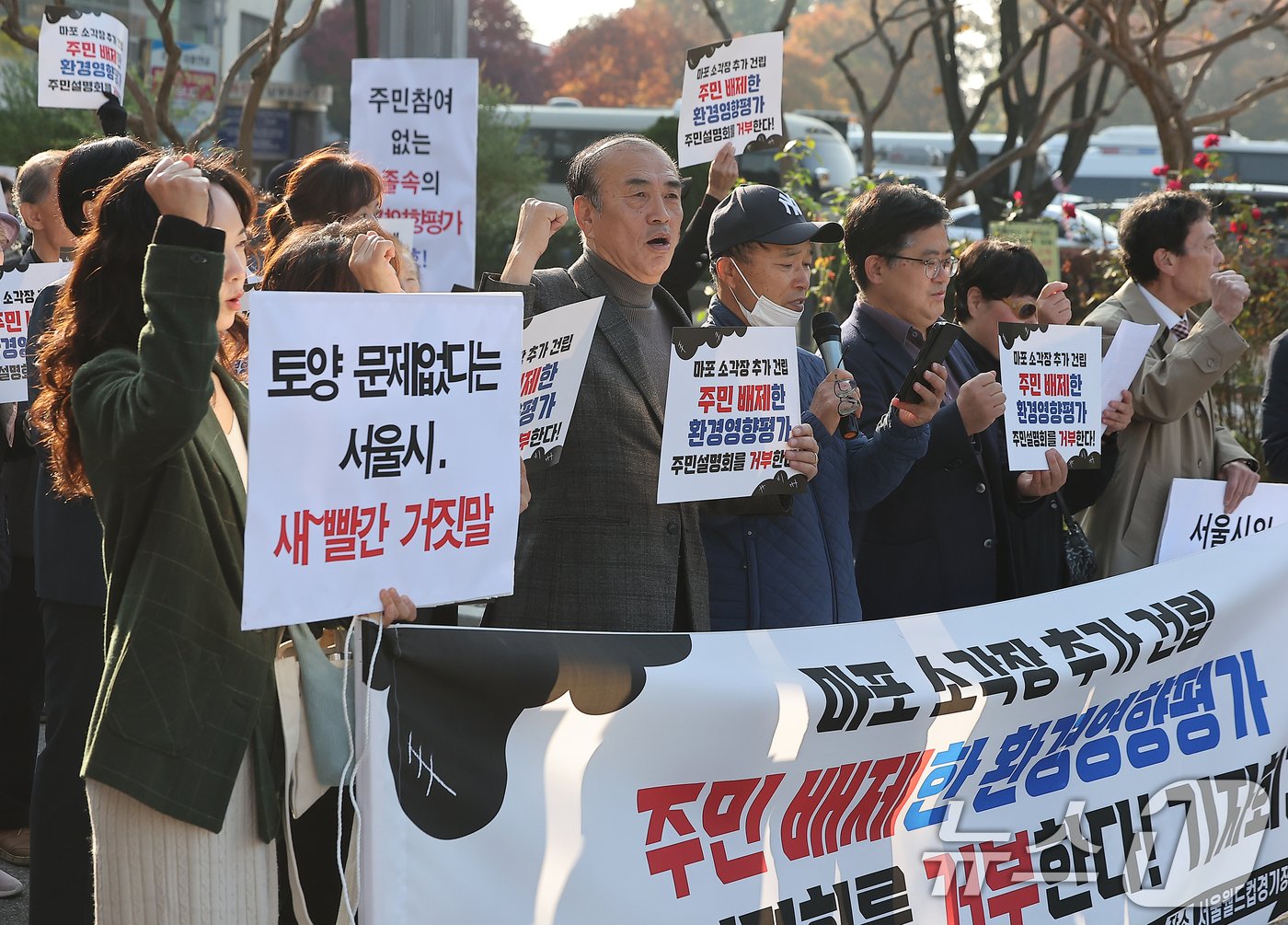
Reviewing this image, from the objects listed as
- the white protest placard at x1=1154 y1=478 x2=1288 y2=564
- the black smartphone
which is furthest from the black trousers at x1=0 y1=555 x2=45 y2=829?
the white protest placard at x1=1154 y1=478 x2=1288 y2=564

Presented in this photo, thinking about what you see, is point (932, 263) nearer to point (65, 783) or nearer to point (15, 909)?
point (65, 783)

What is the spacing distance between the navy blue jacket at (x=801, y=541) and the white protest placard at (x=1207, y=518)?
1131 millimetres

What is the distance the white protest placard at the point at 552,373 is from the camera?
316 centimetres

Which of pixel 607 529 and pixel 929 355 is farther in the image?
pixel 929 355

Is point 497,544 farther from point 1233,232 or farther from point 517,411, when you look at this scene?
point 1233,232

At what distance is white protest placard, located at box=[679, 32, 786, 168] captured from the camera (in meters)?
5.32

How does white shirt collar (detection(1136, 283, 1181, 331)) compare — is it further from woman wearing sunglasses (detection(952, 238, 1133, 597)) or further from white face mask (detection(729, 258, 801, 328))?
white face mask (detection(729, 258, 801, 328))

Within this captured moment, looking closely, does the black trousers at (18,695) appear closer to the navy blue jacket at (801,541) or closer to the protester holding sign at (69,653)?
the protester holding sign at (69,653)

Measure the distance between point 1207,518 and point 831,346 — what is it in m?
1.46

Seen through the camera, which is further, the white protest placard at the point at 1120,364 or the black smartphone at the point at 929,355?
the white protest placard at the point at 1120,364

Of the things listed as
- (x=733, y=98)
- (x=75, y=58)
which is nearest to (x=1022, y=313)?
(x=733, y=98)

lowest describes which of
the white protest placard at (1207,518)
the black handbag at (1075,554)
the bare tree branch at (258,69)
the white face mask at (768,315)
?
the black handbag at (1075,554)

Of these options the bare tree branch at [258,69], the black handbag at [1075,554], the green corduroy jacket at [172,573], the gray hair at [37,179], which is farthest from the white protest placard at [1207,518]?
the bare tree branch at [258,69]

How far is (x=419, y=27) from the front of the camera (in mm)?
6125
